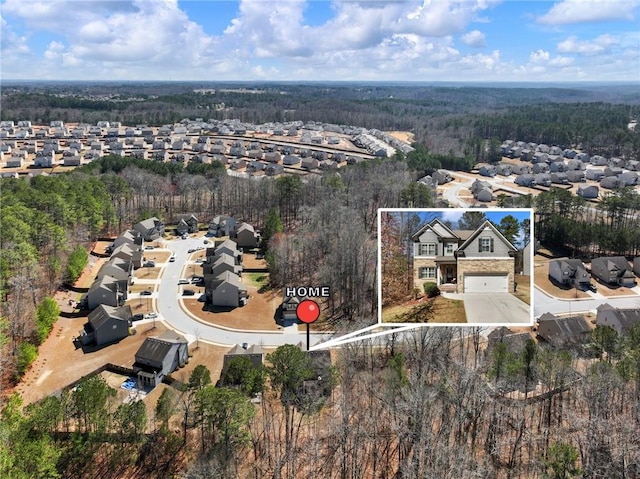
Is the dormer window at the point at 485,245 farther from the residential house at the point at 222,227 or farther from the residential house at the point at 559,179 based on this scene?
the residential house at the point at 559,179

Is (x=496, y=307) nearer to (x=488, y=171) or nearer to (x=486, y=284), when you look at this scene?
(x=486, y=284)

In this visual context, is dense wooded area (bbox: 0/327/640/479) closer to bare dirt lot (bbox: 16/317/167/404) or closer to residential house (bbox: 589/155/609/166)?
bare dirt lot (bbox: 16/317/167/404)

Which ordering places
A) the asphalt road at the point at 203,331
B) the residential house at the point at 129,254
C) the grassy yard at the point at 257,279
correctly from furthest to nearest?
the residential house at the point at 129,254 → the grassy yard at the point at 257,279 → the asphalt road at the point at 203,331

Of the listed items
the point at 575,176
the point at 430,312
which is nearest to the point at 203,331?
the point at 430,312

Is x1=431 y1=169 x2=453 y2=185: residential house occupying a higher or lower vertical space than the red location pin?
lower

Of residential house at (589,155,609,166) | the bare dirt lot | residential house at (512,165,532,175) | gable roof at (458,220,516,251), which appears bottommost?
the bare dirt lot

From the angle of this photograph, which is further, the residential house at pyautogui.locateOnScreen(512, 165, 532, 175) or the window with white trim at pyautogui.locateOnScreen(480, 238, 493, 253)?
the residential house at pyautogui.locateOnScreen(512, 165, 532, 175)

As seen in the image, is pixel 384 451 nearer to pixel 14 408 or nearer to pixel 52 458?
pixel 52 458

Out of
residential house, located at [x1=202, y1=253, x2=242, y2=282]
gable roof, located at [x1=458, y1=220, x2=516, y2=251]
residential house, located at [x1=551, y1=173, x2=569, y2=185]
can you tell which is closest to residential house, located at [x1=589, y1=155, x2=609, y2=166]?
residential house, located at [x1=551, y1=173, x2=569, y2=185]

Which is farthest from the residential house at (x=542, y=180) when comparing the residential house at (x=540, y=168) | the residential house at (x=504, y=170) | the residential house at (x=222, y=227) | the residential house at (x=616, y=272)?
the residential house at (x=222, y=227)
